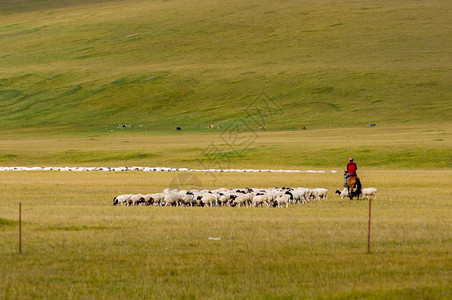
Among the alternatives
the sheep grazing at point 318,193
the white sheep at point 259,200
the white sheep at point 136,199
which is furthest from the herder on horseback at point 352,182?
the white sheep at point 136,199

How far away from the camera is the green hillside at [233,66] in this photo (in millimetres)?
98125

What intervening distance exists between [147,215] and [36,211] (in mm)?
3654

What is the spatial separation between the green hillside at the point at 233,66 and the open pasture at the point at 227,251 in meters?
65.8

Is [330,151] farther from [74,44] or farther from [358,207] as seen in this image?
[74,44]

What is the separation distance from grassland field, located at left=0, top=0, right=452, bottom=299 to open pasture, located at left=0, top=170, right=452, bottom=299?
0.20ft

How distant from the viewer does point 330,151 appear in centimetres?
5278

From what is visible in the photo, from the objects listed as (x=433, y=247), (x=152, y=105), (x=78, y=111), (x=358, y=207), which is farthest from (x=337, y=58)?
(x=433, y=247)

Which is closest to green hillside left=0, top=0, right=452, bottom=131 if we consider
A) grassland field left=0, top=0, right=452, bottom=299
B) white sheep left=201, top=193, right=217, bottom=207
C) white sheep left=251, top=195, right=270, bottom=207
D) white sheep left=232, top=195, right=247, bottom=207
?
grassland field left=0, top=0, right=452, bottom=299

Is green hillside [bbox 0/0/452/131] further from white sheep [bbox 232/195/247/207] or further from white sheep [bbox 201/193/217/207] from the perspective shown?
white sheep [bbox 201/193/217/207]

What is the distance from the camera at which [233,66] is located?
123 meters

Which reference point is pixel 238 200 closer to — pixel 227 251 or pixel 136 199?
pixel 136 199

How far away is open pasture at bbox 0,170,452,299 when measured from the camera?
10.8 meters

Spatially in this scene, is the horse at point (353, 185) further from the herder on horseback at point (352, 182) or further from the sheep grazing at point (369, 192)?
the sheep grazing at point (369, 192)

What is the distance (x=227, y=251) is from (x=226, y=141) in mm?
58994
